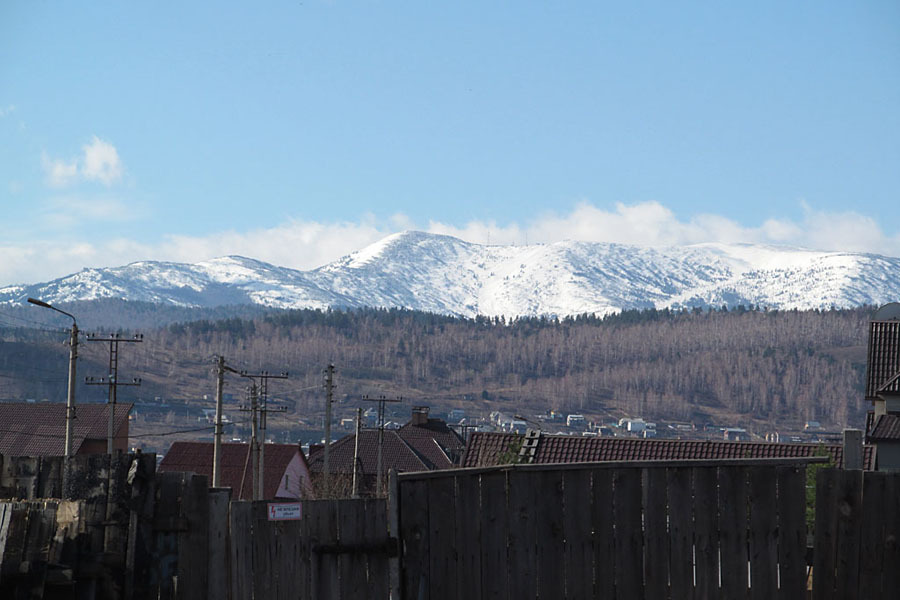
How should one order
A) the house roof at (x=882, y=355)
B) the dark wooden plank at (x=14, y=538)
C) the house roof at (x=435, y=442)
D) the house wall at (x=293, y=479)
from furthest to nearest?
1. the house roof at (x=435, y=442)
2. the house wall at (x=293, y=479)
3. the house roof at (x=882, y=355)
4. the dark wooden plank at (x=14, y=538)

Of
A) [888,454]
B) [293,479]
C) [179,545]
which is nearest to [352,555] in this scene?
[179,545]

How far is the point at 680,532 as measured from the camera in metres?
11.7

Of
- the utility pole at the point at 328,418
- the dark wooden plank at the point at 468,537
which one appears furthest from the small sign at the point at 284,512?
the utility pole at the point at 328,418

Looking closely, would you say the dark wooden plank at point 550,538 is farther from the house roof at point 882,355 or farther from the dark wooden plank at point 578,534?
the house roof at point 882,355

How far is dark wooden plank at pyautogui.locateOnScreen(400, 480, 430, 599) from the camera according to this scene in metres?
11.5

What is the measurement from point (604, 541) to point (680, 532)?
0.68 meters

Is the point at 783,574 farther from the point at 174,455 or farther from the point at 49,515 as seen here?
the point at 174,455

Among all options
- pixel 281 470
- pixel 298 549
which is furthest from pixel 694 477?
pixel 281 470

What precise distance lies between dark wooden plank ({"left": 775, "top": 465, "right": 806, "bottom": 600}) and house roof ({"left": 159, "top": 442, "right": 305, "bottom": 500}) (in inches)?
2477

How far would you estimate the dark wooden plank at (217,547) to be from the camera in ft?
37.2

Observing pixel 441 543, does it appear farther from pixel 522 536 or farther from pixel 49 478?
pixel 49 478

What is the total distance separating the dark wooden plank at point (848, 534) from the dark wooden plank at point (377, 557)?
13.1 feet

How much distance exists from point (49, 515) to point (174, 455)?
72133 millimetres

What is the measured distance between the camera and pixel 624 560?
38.2 ft
